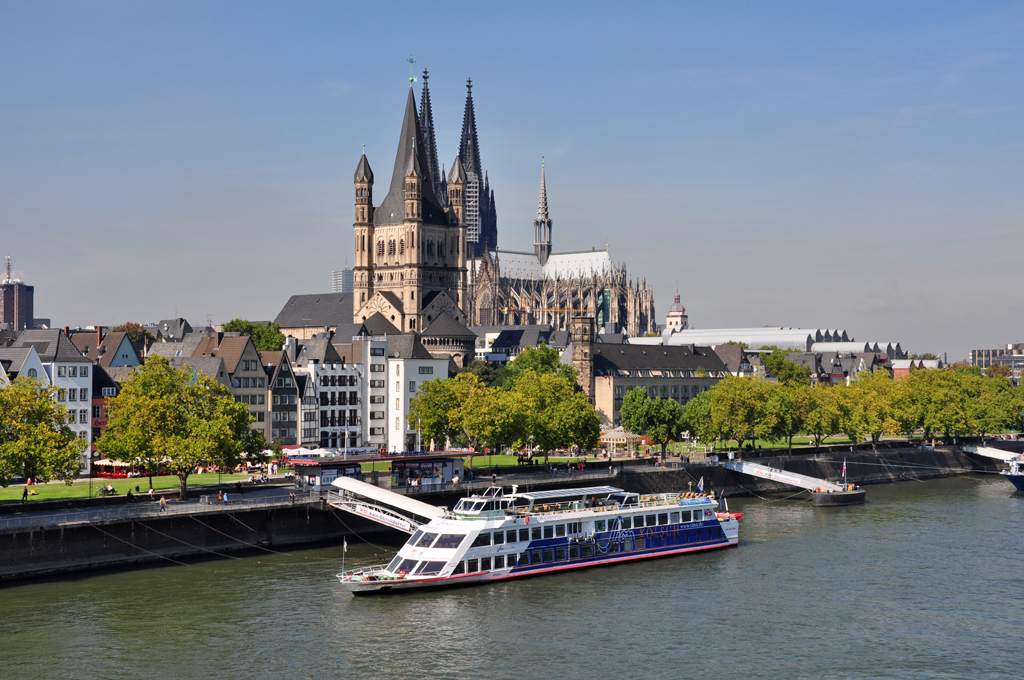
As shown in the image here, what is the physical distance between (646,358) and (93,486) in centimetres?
10434

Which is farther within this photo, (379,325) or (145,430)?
(379,325)

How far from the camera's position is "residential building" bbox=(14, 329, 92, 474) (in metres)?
105

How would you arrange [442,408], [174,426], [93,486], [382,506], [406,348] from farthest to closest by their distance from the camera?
[406,348]
[442,408]
[93,486]
[174,426]
[382,506]

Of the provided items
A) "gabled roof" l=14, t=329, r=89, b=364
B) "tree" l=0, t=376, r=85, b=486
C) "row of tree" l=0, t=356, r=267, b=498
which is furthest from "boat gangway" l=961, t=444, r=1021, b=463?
"tree" l=0, t=376, r=85, b=486

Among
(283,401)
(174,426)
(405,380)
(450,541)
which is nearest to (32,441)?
(174,426)

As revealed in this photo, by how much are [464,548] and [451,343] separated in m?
111

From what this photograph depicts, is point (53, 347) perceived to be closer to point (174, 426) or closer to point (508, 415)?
point (174, 426)

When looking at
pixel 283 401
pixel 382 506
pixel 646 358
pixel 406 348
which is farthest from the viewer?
pixel 646 358

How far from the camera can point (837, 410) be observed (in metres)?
150

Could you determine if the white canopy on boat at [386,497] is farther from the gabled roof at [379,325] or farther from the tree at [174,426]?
the gabled roof at [379,325]

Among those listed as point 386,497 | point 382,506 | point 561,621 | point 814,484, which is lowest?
point 561,621

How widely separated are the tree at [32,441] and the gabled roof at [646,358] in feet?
327

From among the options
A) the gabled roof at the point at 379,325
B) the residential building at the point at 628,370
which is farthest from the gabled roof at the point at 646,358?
the gabled roof at the point at 379,325

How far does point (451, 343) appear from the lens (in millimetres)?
181000
